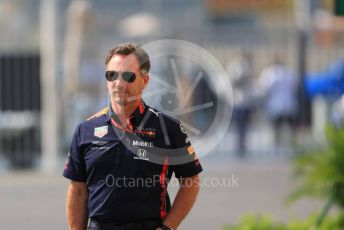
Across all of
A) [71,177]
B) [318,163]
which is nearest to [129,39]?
[318,163]

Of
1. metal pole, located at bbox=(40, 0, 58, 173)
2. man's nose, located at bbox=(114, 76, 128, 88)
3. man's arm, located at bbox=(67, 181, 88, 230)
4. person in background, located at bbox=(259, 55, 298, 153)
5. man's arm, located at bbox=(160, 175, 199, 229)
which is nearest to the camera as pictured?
man's nose, located at bbox=(114, 76, 128, 88)

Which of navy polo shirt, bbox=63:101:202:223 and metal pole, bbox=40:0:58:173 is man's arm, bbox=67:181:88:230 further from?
metal pole, bbox=40:0:58:173

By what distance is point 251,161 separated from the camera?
1653cm

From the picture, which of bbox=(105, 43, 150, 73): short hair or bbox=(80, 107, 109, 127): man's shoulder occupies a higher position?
bbox=(105, 43, 150, 73): short hair

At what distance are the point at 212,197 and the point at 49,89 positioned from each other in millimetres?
4347

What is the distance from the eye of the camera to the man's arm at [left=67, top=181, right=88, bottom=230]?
492 centimetres

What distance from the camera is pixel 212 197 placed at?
1238 centimetres

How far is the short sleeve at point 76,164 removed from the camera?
4.89 metres

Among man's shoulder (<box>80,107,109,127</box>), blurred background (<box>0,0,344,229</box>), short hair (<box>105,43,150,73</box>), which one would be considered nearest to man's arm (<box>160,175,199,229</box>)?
man's shoulder (<box>80,107,109,127</box>)

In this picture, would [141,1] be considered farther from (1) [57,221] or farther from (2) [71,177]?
(2) [71,177]

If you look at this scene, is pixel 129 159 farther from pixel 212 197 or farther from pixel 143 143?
pixel 212 197

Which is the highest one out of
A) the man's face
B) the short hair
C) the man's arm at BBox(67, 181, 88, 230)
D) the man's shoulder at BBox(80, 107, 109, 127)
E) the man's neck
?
the short hair

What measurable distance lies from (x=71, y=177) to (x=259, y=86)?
12.5 m

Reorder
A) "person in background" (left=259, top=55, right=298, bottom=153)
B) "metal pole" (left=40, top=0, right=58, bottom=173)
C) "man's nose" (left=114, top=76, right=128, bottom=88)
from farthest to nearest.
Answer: "person in background" (left=259, top=55, right=298, bottom=153) < "metal pole" (left=40, top=0, right=58, bottom=173) < "man's nose" (left=114, top=76, right=128, bottom=88)
